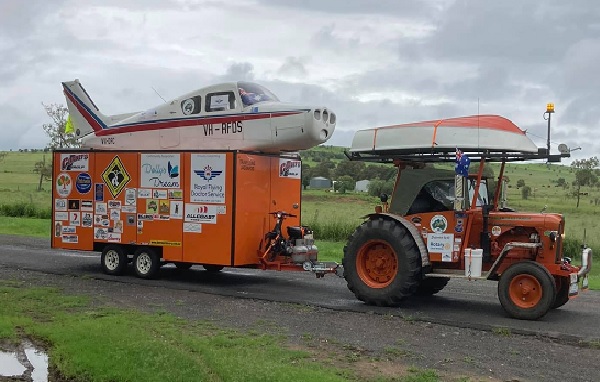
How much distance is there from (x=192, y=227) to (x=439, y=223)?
17.3 feet

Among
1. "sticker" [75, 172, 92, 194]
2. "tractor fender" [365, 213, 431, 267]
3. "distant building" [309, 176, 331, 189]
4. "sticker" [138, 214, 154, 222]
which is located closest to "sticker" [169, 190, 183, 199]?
"sticker" [138, 214, 154, 222]

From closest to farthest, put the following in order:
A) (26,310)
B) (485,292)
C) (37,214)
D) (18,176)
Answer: (26,310)
(485,292)
(37,214)
(18,176)

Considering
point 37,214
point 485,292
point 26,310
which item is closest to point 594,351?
point 485,292

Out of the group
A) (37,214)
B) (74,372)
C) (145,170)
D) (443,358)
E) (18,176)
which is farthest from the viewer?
(18,176)

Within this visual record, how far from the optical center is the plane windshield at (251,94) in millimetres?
15562

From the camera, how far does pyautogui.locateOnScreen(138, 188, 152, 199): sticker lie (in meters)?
16.0

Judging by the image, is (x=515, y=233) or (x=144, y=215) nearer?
(x=515, y=233)

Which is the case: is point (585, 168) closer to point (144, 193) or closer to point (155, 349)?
point (144, 193)

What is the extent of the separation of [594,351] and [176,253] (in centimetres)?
871

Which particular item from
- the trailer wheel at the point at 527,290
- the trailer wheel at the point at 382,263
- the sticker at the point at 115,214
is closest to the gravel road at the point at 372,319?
the trailer wheel at the point at 527,290

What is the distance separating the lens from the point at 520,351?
9.64 metres

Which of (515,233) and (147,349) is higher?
(515,233)

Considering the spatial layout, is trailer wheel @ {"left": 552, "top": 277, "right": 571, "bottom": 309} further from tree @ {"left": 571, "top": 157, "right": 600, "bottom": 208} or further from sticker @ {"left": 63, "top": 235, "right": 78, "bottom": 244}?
tree @ {"left": 571, "top": 157, "right": 600, "bottom": 208}

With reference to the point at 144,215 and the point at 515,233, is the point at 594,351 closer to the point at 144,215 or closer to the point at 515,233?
the point at 515,233
